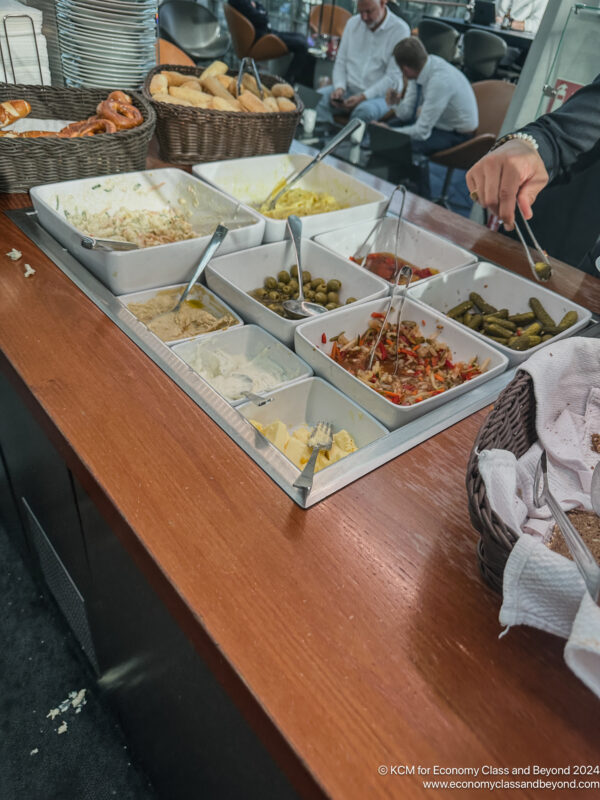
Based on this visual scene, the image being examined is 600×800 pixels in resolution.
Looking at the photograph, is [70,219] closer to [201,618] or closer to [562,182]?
[201,618]

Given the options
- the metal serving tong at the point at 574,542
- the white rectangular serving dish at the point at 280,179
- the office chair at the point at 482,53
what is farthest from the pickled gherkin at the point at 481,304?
the office chair at the point at 482,53

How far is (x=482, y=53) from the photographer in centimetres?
486

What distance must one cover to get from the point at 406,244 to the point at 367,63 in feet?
11.8

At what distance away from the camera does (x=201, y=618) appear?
1.91 feet

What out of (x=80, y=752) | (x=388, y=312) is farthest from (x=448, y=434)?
(x=80, y=752)

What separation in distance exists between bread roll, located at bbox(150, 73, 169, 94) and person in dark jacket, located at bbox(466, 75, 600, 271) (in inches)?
36.9

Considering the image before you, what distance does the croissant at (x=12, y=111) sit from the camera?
1.41 meters

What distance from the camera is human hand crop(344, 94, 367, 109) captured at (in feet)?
13.8

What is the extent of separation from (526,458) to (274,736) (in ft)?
1.38

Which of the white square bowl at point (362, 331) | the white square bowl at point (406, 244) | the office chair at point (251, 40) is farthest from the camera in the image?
the office chair at point (251, 40)

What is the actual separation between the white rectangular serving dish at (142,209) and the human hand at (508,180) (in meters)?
0.48

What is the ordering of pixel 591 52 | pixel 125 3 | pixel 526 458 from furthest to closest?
pixel 591 52 < pixel 125 3 < pixel 526 458

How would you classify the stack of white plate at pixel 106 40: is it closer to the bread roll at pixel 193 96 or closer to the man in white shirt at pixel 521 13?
the bread roll at pixel 193 96

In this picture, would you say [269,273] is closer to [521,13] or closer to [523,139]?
[523,139]
